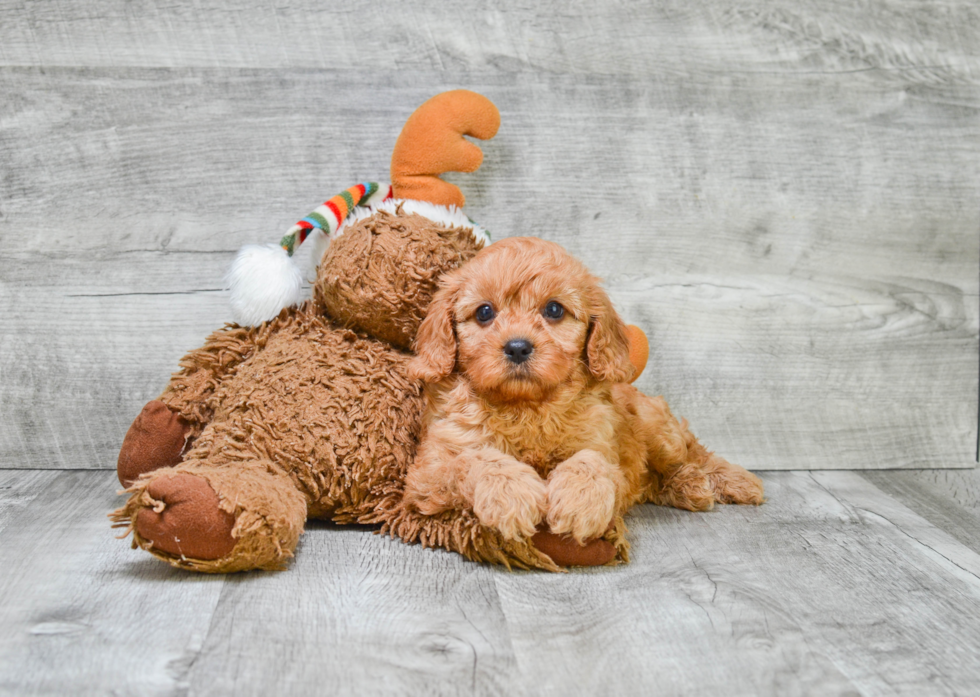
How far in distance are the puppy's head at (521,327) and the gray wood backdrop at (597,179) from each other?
61 centimetres

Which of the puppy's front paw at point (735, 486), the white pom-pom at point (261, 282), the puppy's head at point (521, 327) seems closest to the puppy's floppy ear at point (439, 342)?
the puppy's head at point (521, 327)

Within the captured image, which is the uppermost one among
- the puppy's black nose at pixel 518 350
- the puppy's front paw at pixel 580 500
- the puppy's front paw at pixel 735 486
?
the puppy's black nose at pixel 518 350

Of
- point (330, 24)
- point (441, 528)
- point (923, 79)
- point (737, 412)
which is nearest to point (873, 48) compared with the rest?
point (923, 79)

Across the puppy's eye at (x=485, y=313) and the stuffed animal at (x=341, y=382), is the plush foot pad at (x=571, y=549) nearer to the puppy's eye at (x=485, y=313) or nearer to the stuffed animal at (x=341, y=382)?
the stuffed animal at (x=341, y=382)

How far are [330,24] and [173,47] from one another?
373 millimetres

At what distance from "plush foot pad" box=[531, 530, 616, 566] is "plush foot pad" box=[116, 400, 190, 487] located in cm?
78

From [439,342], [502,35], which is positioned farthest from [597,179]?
[439,342]

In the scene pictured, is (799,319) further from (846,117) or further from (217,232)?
(217,232)

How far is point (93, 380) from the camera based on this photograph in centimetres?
216

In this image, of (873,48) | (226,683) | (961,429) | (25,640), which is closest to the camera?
(226,683)

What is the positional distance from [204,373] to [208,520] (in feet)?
1.65

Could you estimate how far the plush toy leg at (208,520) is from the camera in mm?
1396

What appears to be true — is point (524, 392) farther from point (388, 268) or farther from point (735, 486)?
point (735, 486)

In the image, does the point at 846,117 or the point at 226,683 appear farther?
the point at 846,117
